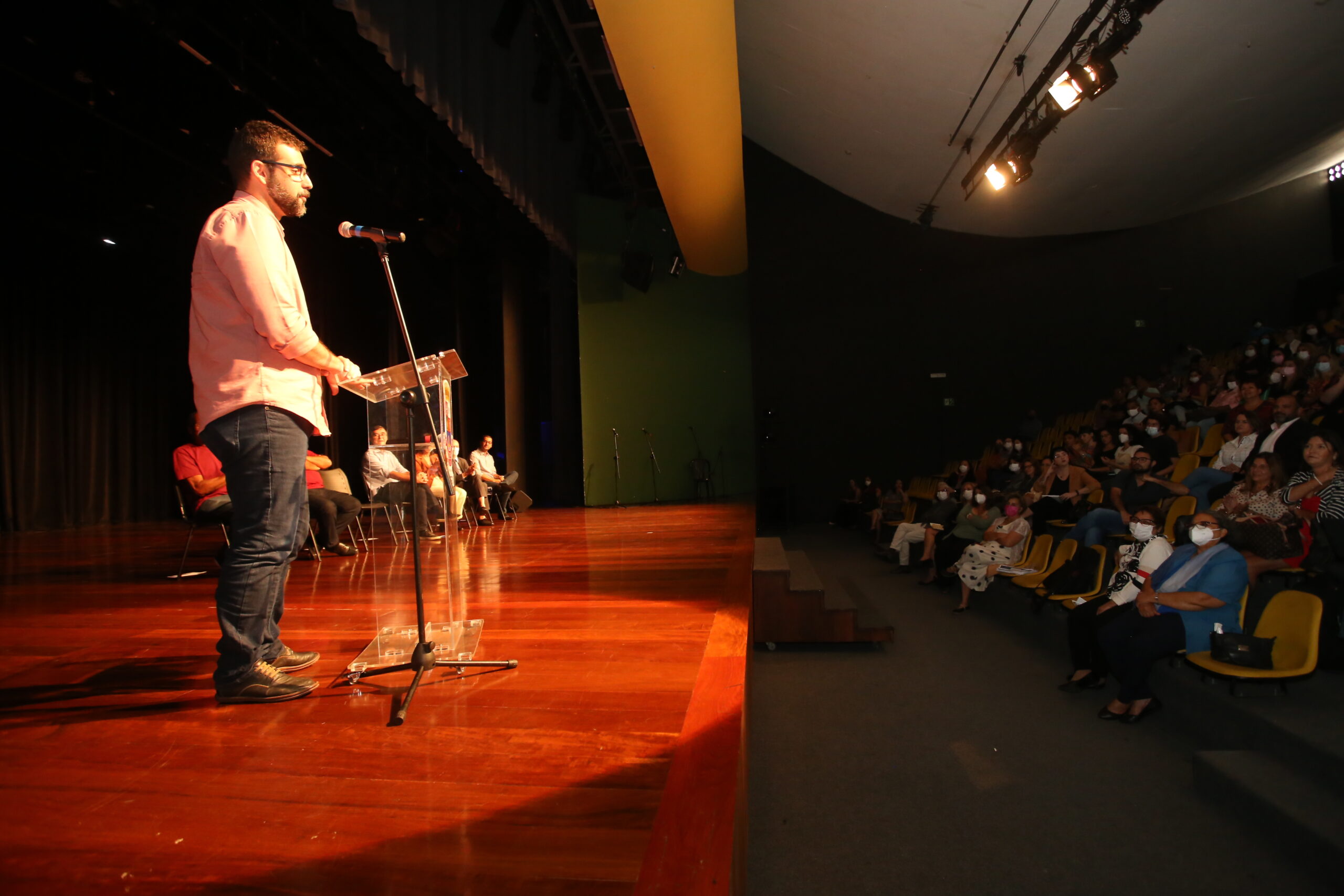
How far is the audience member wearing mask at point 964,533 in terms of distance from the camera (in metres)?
5.91

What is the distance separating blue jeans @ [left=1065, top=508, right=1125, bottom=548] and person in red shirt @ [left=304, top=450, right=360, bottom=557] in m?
4.45

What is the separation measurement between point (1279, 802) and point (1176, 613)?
1.00m

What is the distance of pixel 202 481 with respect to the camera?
13.0 feet

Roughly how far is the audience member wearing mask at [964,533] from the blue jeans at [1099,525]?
110 centimetres

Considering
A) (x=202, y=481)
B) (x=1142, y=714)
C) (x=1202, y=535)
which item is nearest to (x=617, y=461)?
(x=202, y=481)

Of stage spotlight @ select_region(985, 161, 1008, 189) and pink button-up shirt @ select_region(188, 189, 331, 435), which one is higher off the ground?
stage spotlight @ select_region(985, 161, 1008, 189)

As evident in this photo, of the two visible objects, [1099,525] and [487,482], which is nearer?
[1099,525]

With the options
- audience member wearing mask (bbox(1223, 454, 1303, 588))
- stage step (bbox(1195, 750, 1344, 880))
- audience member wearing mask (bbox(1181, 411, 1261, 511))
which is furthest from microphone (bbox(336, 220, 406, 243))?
audience member wearing mask (bbox(1181, 411, 1261, 511))

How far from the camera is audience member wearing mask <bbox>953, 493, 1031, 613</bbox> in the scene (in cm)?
535

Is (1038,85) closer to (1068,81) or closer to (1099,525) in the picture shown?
(1068,81)

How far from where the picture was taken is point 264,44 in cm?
493

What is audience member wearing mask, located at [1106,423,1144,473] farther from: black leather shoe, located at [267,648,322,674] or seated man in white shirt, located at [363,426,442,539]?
black leather shoe, located at [267,648,322,674]

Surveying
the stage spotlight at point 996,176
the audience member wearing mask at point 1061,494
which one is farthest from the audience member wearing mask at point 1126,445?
the stage spotlight at point 996,176

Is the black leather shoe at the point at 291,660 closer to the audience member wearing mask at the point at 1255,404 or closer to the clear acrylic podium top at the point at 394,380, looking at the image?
the clear acrylic podium top at the point at 394,380
